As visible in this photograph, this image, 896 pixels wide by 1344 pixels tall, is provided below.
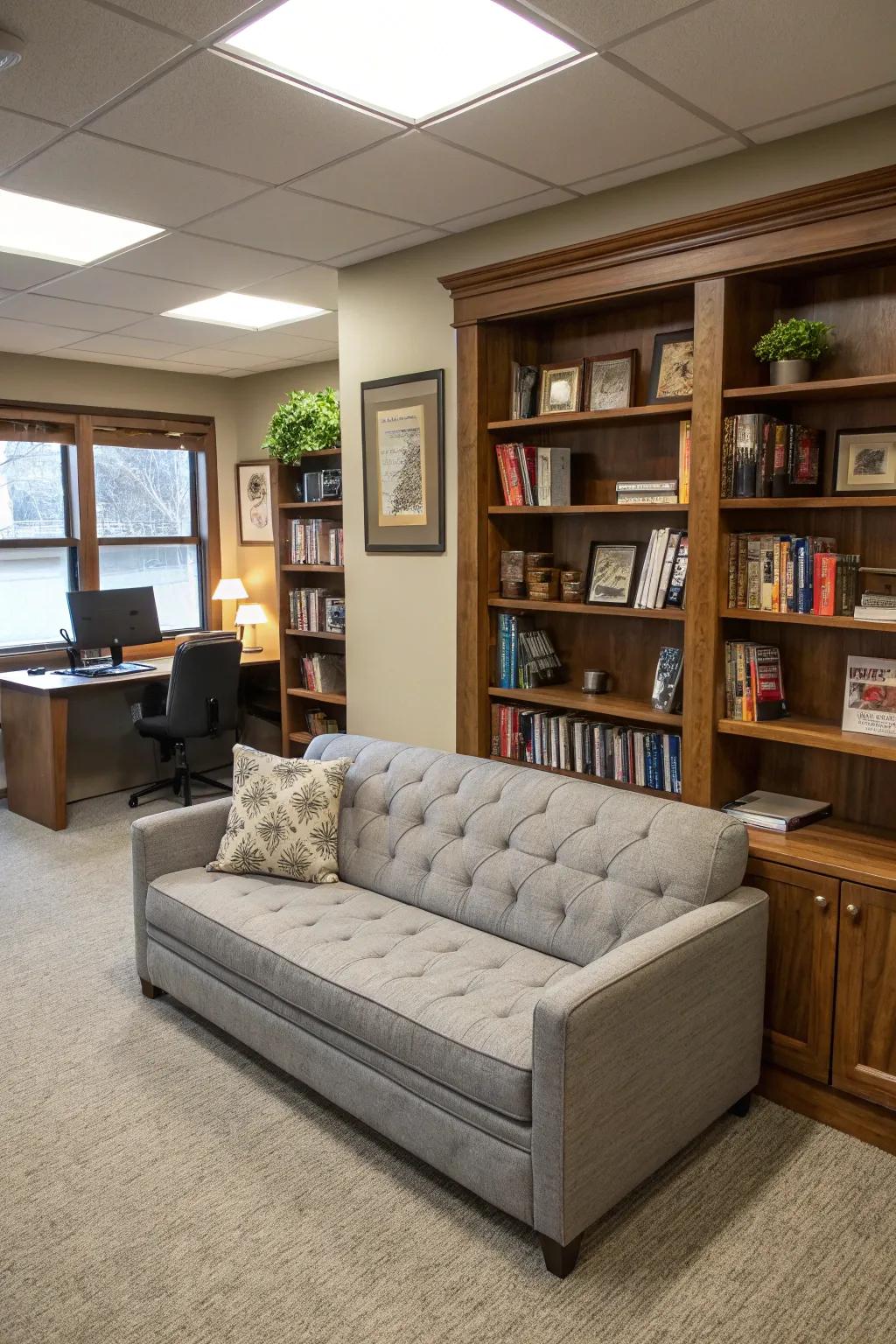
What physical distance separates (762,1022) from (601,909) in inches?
20.1

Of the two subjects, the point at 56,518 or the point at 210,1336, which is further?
the point at 56,518

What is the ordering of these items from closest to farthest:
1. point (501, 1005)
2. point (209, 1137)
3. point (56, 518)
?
point (501, 1005) < point (209, 1137) < point (56, 518)

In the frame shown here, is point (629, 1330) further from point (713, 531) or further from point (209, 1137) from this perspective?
point (713, 531)

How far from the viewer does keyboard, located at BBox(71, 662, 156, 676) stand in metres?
5.30

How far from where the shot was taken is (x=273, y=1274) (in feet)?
6.65

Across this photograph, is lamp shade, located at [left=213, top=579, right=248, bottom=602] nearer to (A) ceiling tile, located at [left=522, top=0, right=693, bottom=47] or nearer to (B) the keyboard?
(B) the keyboard

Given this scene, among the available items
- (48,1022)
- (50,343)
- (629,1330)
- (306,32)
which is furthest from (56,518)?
(629,1330)

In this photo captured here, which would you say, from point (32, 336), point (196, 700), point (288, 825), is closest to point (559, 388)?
point (288, 825)

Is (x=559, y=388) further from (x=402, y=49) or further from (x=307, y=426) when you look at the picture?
(x=307, y=426)

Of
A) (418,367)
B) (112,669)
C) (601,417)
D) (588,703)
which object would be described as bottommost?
(112,669)

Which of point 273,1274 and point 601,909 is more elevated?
point 601,909

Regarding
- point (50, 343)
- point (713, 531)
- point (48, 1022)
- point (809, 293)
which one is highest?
point (50, 343)

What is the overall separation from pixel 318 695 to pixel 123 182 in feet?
7.99

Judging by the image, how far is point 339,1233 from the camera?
7.04 feet
